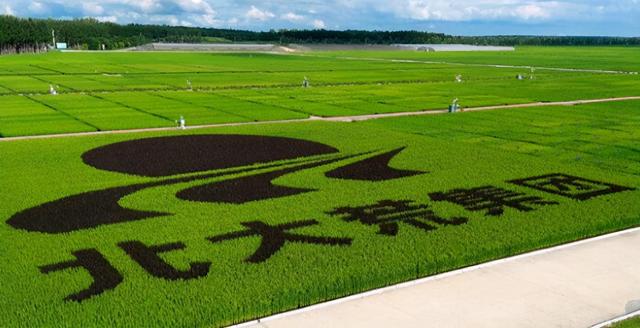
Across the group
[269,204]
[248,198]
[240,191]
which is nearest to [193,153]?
[240,191]

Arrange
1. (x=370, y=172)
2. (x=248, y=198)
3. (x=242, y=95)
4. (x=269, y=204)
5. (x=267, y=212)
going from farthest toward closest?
(x=242, y=95) < (x=370, y=172) < (x=248, y=198) < (x=269, y=204) < (x=267, y=212)

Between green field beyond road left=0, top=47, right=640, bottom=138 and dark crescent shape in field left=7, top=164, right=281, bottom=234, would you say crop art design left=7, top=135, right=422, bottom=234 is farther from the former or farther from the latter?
green field beyond road left=0, top=47, right=640, bottom=138

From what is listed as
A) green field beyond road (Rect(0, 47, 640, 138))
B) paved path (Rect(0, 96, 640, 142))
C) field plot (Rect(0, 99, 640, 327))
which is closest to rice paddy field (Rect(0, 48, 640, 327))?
field plot (Rect(0, 99, 640, 327))

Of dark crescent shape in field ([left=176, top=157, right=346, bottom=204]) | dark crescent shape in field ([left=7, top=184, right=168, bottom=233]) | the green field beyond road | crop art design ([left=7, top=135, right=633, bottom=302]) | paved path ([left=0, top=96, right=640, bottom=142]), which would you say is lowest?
dark crescent shape in field ([left=7, top=184, right=168, bottom=233])

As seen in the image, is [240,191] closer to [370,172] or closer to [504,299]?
[370,172]

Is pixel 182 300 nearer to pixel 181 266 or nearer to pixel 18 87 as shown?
pixel 181 266

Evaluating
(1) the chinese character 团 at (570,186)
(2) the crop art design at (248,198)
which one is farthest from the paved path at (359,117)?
(1) the chinese character 团 at (570,186)
